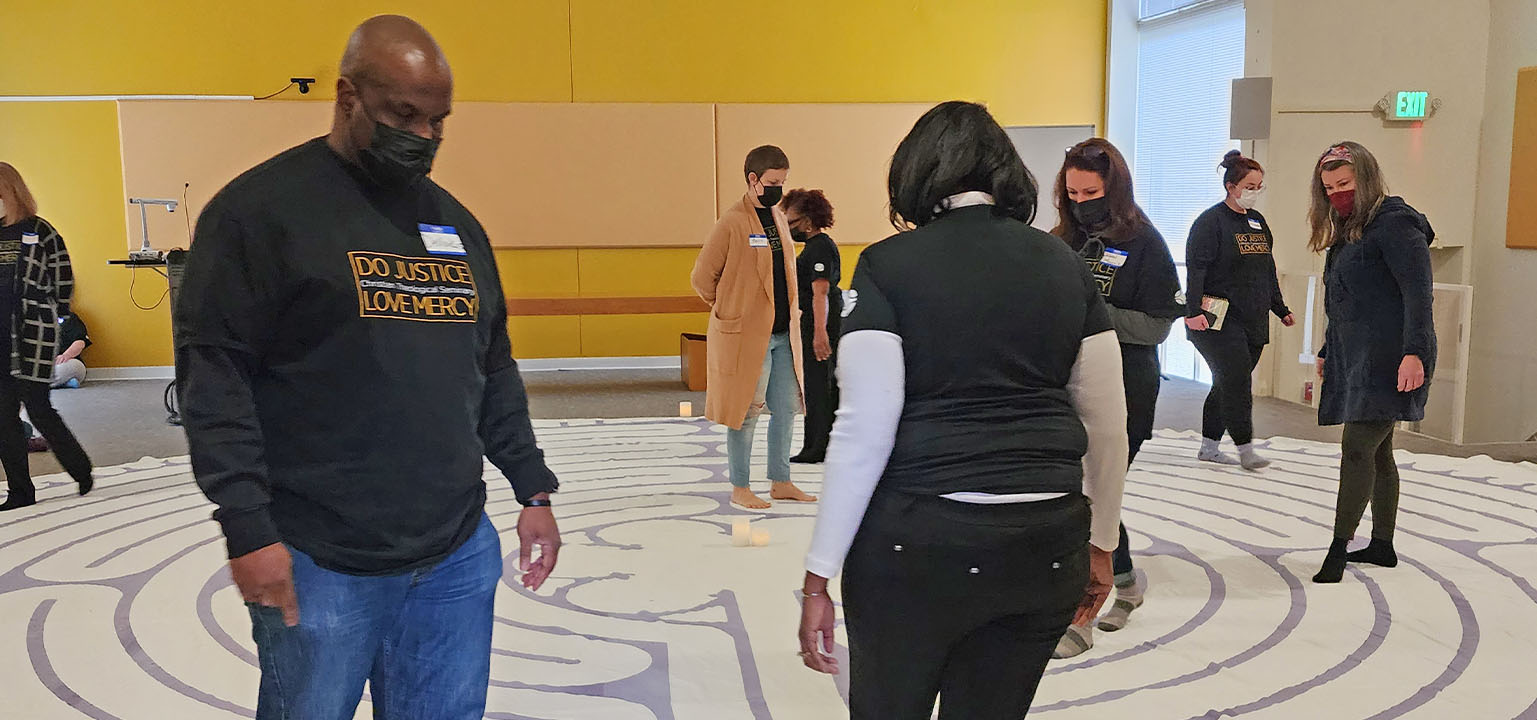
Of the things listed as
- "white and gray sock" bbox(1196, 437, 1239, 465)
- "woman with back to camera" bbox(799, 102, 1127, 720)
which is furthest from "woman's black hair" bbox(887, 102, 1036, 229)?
"white and gray sock" bbox(1196, 437, 1239, 465)

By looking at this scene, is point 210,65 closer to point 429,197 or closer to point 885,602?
point 429,197

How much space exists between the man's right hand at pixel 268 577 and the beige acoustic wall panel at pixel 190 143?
8.23 m

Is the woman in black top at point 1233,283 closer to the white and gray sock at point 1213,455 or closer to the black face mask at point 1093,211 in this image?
the white and gray sock at point 1213,455

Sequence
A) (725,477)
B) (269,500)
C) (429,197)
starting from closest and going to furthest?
(269,500), (429,197), (725,477)

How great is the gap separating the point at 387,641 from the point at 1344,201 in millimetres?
3195

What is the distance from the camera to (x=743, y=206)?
4.52 metres

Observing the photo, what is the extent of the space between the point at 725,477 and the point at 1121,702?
287cm

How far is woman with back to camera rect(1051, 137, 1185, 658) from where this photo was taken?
2.91 meters

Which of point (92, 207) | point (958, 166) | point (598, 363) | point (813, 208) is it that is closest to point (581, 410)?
point (598, 363)

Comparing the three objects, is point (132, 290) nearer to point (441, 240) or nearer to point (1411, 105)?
point (441, 240)

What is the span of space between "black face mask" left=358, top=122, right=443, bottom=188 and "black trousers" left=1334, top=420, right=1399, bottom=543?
309 cm

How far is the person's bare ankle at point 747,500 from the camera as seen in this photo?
463 cm

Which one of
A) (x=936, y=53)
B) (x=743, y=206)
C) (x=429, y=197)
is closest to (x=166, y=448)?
(x=743, y=206)

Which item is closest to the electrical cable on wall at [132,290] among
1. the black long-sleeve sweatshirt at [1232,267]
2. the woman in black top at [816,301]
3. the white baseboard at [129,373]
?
the white baseboard at [129,373]
